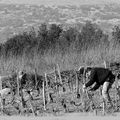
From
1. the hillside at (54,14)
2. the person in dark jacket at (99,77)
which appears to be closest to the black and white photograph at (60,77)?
the person in dark jacket at (99,77)

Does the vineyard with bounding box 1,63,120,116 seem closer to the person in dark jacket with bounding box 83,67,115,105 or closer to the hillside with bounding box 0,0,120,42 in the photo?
the person in dark jacket with bounding box 83,67,115,105

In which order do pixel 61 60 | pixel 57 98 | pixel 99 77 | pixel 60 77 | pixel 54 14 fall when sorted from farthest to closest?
pixel 54 14 < pixel 61 60 < pixel 60 77 < pixel 57 98 < pixel 99 77

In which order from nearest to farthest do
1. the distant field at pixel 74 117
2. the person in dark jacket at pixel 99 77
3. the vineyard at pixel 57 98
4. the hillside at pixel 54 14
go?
the distant field at pixel 74 117 < the person in dark jacket at pixel 99 77 < the vineyard at pixel 57 98 < the hillside at pixel 54 14

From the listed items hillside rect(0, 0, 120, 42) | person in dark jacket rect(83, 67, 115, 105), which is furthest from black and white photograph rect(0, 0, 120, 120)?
hillside rect(0, 0, 120, 42)

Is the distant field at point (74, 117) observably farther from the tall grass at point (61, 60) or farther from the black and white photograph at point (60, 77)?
the tall grass at point (61, 60)

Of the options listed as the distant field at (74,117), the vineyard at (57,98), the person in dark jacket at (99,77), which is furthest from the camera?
the vineyard at (57,98)

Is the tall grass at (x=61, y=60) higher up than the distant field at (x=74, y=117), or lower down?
higher up

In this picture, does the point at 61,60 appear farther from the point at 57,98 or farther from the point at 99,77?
the point at 99,77

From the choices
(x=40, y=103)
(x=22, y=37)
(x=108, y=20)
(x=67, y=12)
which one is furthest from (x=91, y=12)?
(x=40, y=103)

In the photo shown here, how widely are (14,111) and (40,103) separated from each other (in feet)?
5.20

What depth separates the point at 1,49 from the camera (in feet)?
74.7

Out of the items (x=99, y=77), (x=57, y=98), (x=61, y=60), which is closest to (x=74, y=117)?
(x=99, y=77)

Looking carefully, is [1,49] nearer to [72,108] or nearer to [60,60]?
[60,60]

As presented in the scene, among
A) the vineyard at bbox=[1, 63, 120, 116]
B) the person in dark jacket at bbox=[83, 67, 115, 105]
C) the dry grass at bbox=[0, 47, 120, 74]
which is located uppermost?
the person in dark jacket at bbox=[83, 67, 115, 105]
